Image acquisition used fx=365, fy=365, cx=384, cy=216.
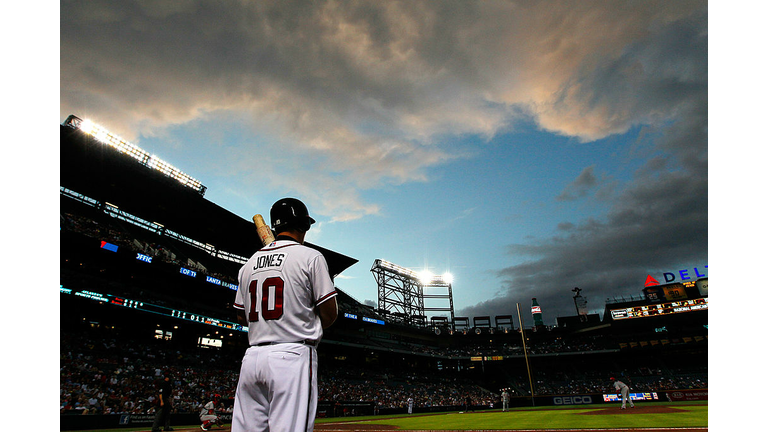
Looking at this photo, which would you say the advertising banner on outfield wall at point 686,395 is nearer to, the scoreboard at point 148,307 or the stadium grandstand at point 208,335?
the stadium grandstand at point 208,335

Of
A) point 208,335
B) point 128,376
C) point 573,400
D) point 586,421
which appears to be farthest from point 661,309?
point 128,376

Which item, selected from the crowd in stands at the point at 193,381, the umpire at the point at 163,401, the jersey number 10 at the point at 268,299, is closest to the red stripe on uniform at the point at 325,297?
the jersey number 10 at the point at 268,299

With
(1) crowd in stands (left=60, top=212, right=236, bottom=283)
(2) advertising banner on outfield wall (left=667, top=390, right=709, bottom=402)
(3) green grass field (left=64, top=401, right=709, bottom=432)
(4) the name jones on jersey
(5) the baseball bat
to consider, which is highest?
(1) crowd in stands (left=60, top=212, right=236, bottom=283)

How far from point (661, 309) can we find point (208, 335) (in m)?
53.7

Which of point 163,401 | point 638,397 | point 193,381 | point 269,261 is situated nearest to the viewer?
point 269,261

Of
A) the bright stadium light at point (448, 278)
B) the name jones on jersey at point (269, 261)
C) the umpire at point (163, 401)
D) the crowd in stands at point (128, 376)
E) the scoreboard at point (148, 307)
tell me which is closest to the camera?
the name jones on jersey at point (269, 261)

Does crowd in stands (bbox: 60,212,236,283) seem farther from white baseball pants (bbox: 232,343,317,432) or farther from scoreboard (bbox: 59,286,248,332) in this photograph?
white baseball pants (bbox: 232,343,317,432)

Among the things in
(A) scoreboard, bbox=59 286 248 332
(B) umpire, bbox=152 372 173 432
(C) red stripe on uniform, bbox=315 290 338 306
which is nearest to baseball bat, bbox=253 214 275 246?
(C) red stripe on uniform, bbox=315 290 338 306

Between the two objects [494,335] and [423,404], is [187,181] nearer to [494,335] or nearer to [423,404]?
[423,404]

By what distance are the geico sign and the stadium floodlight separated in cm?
3506

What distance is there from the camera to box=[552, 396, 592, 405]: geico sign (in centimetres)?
2925

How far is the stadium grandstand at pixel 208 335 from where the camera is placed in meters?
22.7

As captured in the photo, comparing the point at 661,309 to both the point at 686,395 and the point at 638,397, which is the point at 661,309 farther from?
the point at 686,395

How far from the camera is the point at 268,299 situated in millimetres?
2430
